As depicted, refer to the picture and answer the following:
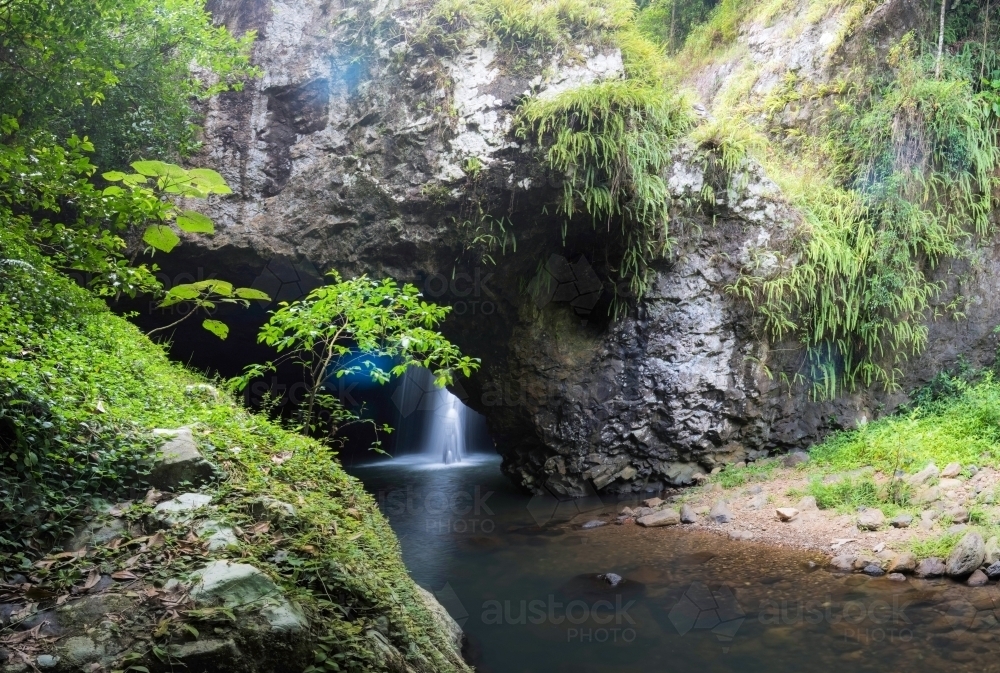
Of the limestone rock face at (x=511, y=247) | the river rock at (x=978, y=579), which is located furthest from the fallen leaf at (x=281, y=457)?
the river rock at (x=978, y=579)

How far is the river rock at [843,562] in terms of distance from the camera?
6.00m

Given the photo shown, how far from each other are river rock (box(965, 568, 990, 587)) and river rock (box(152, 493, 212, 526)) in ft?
19.8

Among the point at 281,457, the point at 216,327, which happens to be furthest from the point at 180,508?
the point at 216,327

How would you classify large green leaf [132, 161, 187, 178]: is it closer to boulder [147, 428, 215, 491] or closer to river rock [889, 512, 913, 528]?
boulder [147, 428, 215, 491]

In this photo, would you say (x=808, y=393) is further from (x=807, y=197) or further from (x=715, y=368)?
(x=807, y=197)

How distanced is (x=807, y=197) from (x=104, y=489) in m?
9.49

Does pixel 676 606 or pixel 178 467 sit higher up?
pixel 178 467

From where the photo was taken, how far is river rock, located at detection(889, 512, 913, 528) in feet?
21.2

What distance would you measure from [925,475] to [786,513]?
5.28 ft

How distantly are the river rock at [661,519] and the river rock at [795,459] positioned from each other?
203 cm

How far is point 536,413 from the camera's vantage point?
368 inches

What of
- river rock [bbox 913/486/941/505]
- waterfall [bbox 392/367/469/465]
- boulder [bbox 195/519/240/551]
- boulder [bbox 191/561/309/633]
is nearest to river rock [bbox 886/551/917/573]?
river rock [bbox 913/486/941/505]

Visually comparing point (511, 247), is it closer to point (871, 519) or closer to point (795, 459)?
point (795, 459)

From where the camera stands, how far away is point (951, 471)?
7.07m
